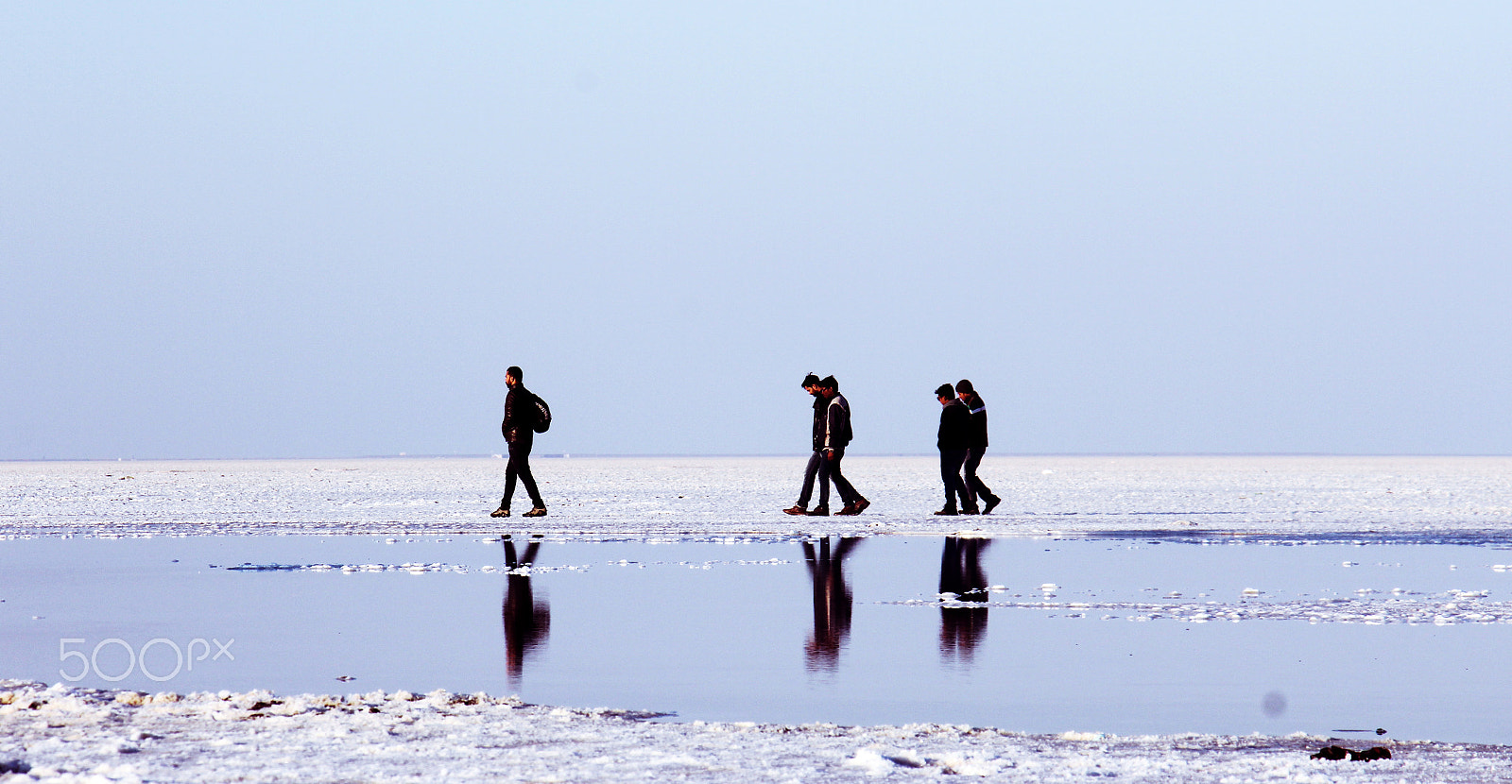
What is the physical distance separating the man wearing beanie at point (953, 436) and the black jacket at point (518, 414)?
17.0 ft

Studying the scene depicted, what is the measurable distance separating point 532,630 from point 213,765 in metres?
4.00

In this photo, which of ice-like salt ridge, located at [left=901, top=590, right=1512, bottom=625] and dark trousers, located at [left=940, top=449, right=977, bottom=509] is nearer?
ice-like salt ridge, located at [left=901, top=590, right=1512, bottom=625]

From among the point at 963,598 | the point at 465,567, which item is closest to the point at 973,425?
the point at 465,567

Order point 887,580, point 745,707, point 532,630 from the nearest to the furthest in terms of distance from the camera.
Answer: point 745,707, point 532,630, point 887,580

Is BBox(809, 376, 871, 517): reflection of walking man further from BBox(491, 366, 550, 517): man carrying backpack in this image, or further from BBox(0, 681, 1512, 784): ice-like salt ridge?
BBox(0, 681, 1512, 784): ice-like salt ridge

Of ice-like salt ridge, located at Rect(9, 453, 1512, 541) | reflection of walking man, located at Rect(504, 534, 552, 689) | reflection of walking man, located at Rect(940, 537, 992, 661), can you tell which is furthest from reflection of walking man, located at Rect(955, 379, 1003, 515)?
reflection of walking man, located at Rect(504, 534, 552, 689)

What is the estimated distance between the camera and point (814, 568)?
1375 cm

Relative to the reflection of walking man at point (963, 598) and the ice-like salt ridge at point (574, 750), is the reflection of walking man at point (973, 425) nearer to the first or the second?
the reflection of walking man at point (963, 598)

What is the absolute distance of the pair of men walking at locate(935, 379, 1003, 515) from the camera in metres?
22.2

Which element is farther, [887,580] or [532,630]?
[887,580]

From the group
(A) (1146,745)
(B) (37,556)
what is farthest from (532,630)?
(B) (37,556)

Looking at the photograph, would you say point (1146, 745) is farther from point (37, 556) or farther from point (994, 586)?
point (37, 556)

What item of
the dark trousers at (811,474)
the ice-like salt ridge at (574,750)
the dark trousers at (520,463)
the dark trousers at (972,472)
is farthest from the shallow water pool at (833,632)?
the dark trousers at (972,472)

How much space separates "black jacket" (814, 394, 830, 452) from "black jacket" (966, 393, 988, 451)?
6.39ft
